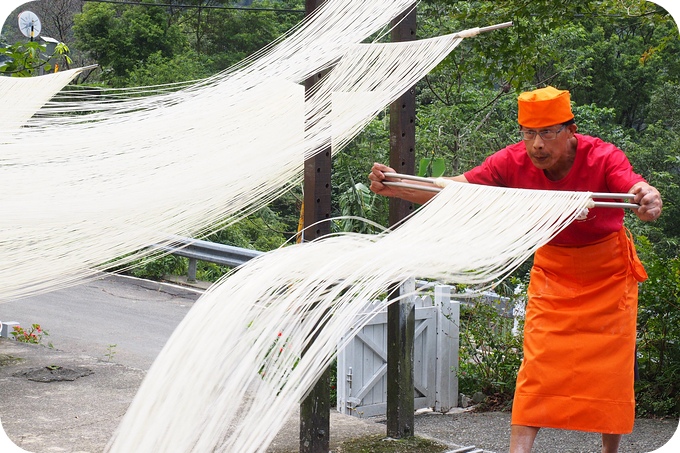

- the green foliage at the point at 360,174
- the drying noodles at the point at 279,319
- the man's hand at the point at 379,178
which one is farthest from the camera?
the green foliage at the point at 360,174

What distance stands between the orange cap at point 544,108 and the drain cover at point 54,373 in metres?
3.22

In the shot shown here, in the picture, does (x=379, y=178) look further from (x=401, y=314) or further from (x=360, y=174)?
(x=360, y=174)

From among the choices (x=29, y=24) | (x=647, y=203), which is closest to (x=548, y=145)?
(x=647, y=203)

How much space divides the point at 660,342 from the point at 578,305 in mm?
2163

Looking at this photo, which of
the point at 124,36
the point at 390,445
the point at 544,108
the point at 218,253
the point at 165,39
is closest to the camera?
the point at 544,108

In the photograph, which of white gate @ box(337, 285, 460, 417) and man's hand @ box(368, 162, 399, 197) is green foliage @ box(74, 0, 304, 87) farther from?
man's hand @ box(368, 162, 399, 197)

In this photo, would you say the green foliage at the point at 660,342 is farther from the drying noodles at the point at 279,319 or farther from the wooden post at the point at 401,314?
the drying noodles at the point at 279,319

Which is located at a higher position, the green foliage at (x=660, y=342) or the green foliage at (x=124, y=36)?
the green foliage at (x=124, y=36)

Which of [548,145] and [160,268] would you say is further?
[160,268]

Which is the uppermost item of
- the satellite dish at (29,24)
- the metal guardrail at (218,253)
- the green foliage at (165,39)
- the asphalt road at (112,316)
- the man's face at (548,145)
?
the green foliage at (165,39)

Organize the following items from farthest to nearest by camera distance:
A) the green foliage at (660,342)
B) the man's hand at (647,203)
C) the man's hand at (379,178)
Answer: the green foliage at (660,342), the man's hand at (379,178), the man's hand at (647,203)

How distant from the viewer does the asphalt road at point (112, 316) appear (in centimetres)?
685

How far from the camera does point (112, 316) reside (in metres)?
8.16

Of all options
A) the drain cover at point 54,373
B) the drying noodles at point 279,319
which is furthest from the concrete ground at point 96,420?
the drying noodles at point 279,319
